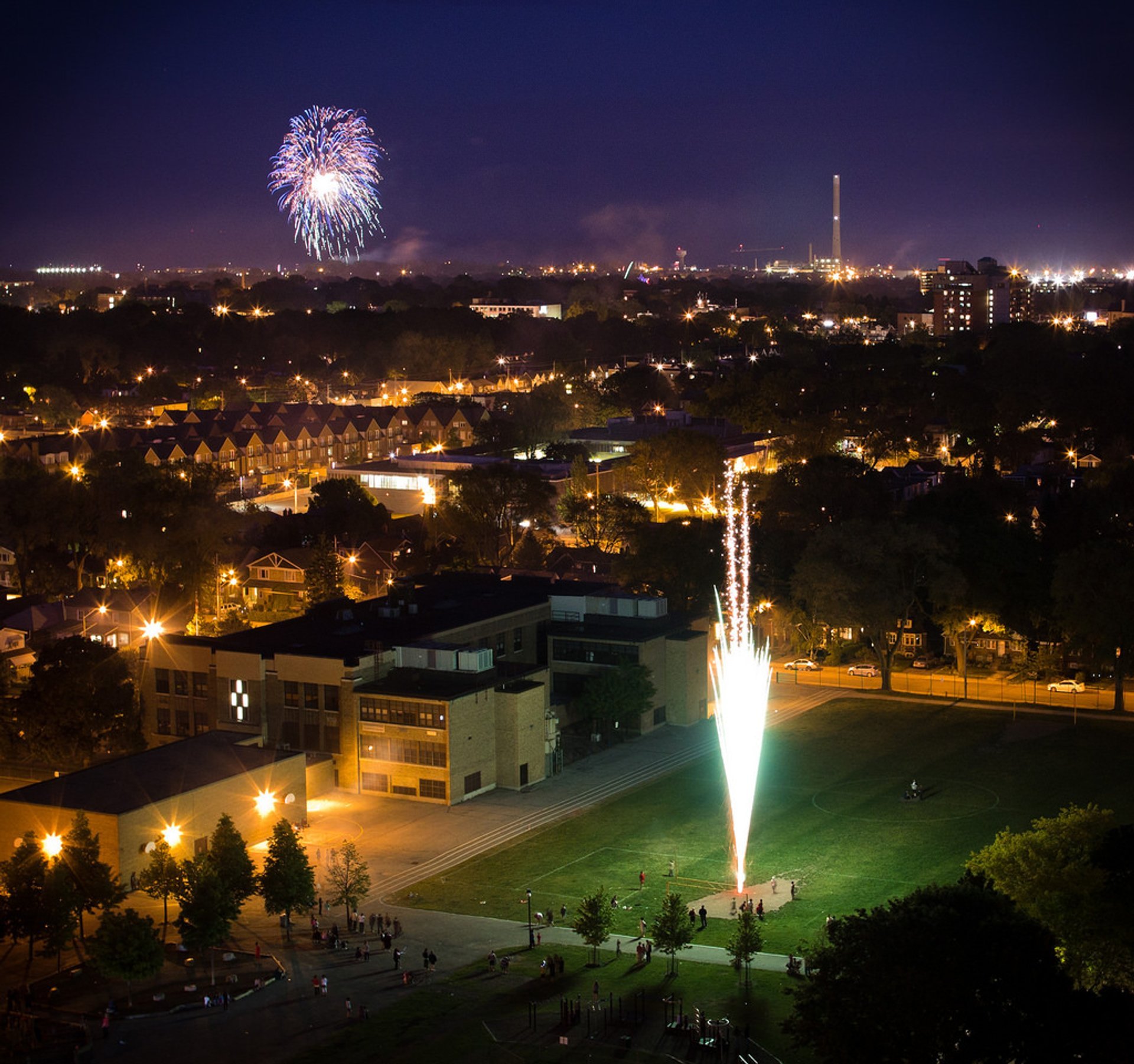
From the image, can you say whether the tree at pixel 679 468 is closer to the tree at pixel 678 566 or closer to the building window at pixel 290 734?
the tree at pixel 678 566

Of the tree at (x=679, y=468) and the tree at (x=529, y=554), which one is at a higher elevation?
the tree at (x=679, y=468)

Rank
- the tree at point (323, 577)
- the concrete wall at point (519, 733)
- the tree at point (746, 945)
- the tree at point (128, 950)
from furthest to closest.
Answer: the tree at point (323, 577)
the concrete wall at point (519, 733)
the tree at point (746, 945)
the tree at point (128, 950)

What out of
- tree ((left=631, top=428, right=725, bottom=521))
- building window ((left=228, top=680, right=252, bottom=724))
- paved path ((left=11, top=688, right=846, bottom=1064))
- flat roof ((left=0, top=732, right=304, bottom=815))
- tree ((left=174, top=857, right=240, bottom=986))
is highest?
tree ((left=631, top=428, right=725, bottom=521))

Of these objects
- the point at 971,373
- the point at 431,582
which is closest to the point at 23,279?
the point at 971,373

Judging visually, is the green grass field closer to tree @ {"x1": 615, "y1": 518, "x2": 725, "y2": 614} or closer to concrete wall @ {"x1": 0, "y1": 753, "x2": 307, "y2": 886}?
concrete wall @ {"x1": 0, "y1": 753, "x2": 307, "y2": 886}

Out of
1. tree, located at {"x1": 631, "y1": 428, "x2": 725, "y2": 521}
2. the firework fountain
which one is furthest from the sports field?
tree, located at {"x1": 631, "y1": 428, "x2": 725, "y2": 521}

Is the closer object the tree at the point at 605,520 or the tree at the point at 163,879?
the tree at the point at 163,879

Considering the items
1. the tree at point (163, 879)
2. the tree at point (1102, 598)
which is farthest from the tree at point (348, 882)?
the tree at point (1102, 598)

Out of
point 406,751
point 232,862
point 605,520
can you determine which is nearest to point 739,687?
point 406,751
